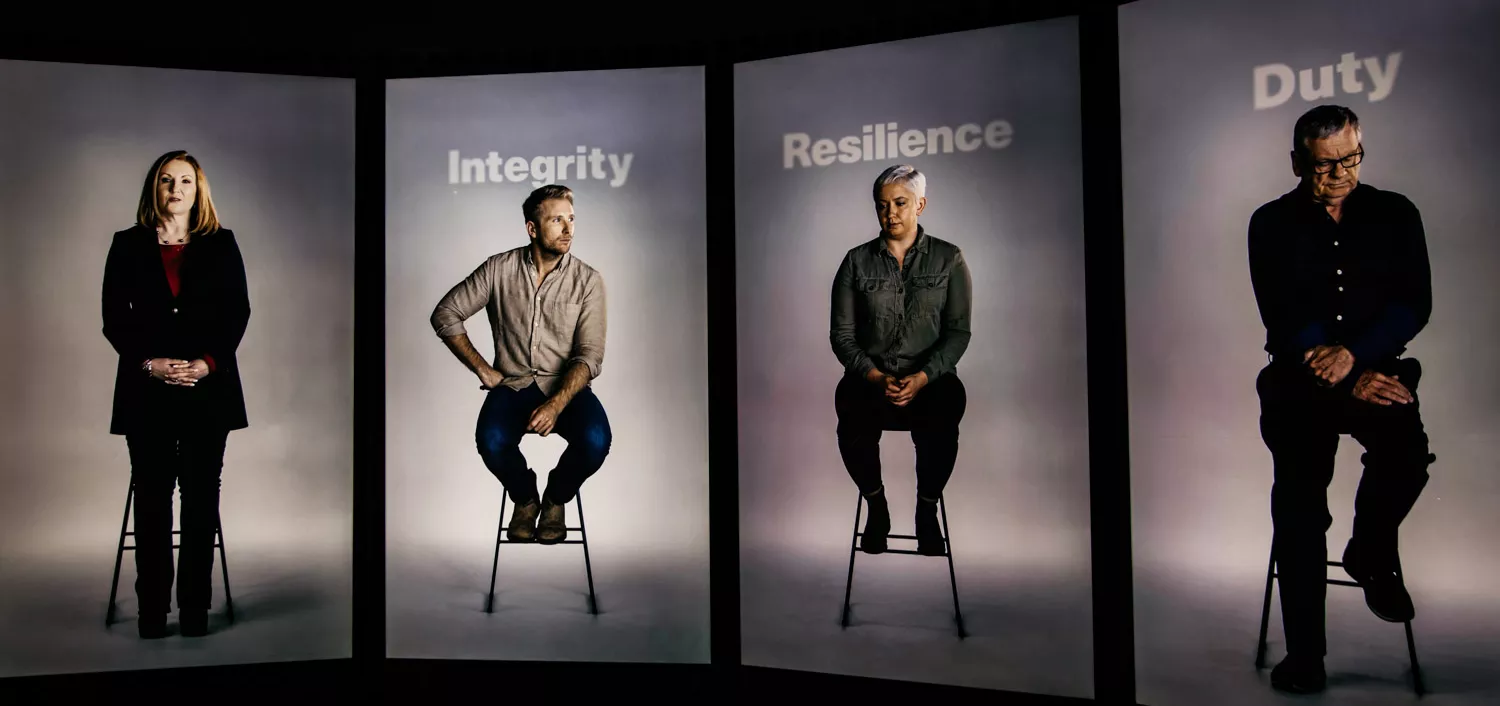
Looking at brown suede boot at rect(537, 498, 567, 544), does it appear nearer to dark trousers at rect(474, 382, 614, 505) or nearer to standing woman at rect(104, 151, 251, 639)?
dark trousers at rect(474, 382, 614, 505)

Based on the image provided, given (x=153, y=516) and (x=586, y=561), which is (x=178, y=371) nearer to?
(x=153, y=516)

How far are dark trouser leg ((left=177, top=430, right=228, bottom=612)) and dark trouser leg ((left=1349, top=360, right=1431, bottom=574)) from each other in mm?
4288

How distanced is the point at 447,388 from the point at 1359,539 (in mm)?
3450

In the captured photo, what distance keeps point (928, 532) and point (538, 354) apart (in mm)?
1786

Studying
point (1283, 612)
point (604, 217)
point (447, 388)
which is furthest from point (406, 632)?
point (1283, 612)

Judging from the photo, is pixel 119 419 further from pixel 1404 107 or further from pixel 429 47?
pixel 1404 107

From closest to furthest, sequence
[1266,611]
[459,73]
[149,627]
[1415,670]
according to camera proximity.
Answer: [1415,670]
[1266,611]
[149,627]
[459,73]

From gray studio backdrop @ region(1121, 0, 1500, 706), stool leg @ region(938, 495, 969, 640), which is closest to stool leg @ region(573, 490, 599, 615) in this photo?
stool leg @ region(938, 495, 969, 640)

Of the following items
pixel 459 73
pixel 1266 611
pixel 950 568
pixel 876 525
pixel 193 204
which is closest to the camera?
pixel 1266 611

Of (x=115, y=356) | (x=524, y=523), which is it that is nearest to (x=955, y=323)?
(x=524, y=523)

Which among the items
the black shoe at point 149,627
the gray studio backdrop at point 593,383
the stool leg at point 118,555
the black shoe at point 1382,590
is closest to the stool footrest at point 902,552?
the gray studio backdrop at point 593,383

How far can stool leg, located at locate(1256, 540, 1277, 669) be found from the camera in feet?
11.1

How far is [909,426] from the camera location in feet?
13.1

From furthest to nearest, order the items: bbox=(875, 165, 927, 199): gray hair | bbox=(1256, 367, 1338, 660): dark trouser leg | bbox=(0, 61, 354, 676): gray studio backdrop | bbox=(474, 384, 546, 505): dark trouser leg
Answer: bbox=(474, 384, 546, 505): dark trouser leg
bbox=(0, 61, 354, 676): gray studio backdrop
bbox=(875, 165, 927, 199): gray hair
bbox=(1256, 367, 1338, 660): dark trouser leg
